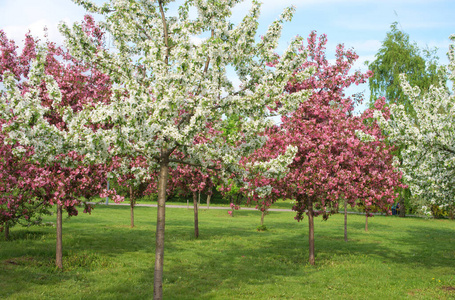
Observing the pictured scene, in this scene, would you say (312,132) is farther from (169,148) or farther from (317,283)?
(169,148)

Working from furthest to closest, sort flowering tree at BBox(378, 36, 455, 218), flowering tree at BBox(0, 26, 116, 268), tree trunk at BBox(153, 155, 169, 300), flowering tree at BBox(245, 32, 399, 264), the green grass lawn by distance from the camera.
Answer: flowering tree at BBox(245, 32, 399, 264) → the green grass lawn → flowering tree at BBox(378, 36, 455, 218) → tree trunk at BBox(153, 155, 169, 300) → flowering tree at BBox(0, 26, 116, 268)

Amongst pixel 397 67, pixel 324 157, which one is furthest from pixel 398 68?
pixel 324 157

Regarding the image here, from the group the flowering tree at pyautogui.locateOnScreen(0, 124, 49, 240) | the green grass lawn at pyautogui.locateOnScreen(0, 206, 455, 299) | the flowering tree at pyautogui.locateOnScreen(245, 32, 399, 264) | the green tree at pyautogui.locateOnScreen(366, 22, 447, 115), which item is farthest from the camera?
the green tree at pyautogui.locateOnScreen(366, 22, 447, 115)

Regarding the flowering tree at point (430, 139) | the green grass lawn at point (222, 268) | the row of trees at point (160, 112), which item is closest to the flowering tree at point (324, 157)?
the row of trees at point (160, 112)

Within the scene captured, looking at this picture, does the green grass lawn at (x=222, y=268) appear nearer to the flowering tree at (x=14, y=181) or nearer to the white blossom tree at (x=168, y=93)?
the flowering tree at (x=14, y=181)

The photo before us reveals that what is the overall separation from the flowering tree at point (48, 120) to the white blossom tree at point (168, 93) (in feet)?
0.15

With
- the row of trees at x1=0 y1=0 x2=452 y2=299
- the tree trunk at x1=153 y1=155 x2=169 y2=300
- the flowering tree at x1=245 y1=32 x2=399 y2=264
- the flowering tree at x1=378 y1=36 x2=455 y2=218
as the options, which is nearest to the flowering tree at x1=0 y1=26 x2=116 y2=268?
the row of trees at x1=0 y1=0 x2=452 y2=299

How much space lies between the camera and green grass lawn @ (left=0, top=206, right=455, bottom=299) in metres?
11.1

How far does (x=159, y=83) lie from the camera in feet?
24.9

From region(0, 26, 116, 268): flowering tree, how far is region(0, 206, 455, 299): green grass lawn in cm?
187

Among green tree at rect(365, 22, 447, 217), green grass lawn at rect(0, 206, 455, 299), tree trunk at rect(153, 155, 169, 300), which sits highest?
green tree at rect(365, 22, 447, 217)

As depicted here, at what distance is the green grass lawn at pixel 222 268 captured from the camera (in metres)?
11.1

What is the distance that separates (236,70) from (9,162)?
8182 mm

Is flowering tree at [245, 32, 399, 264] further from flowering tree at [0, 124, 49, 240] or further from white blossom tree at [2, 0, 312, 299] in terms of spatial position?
flowering tree at [0, 124, 49, 240]
